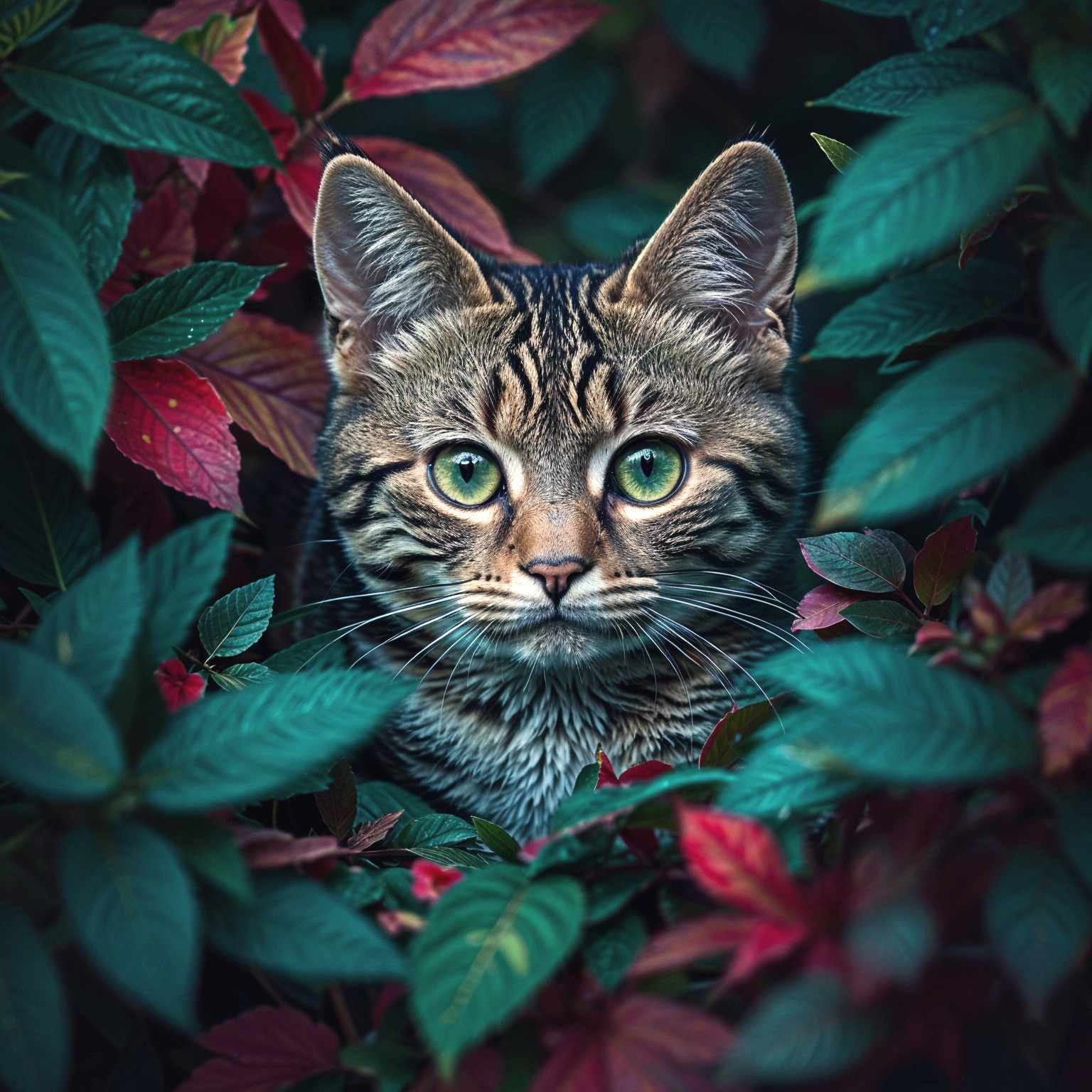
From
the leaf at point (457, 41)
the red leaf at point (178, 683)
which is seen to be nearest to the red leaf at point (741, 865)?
the red leaf at point (178, 683)

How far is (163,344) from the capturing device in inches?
56.7

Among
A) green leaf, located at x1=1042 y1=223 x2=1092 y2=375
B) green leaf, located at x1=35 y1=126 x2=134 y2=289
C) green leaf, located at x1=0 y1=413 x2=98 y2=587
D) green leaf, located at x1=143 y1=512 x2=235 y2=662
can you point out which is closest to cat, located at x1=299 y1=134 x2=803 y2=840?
green leaf, located at x1=35 y1=126 x2=134 y2=289

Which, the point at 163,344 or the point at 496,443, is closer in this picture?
the point at 163,344

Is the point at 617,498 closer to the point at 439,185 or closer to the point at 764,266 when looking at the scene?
the point at 764,266

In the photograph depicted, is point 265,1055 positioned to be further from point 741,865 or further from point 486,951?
point 741,865

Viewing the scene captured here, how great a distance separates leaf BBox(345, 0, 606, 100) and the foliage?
0.57 meters

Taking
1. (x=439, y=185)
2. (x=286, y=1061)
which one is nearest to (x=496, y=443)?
(x=439, y=185)

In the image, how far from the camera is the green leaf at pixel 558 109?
2598mm

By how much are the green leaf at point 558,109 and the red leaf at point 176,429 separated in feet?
4.36

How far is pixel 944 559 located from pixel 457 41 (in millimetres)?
1383

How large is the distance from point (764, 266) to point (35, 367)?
1.21 meters

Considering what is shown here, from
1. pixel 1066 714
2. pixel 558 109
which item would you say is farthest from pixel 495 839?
pixel 558 109

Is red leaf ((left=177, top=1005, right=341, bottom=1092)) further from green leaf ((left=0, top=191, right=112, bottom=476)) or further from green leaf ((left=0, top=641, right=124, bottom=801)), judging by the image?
green leaf ((left=0, top=191, right=112, bottom=476))

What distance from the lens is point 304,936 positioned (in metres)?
0.91
